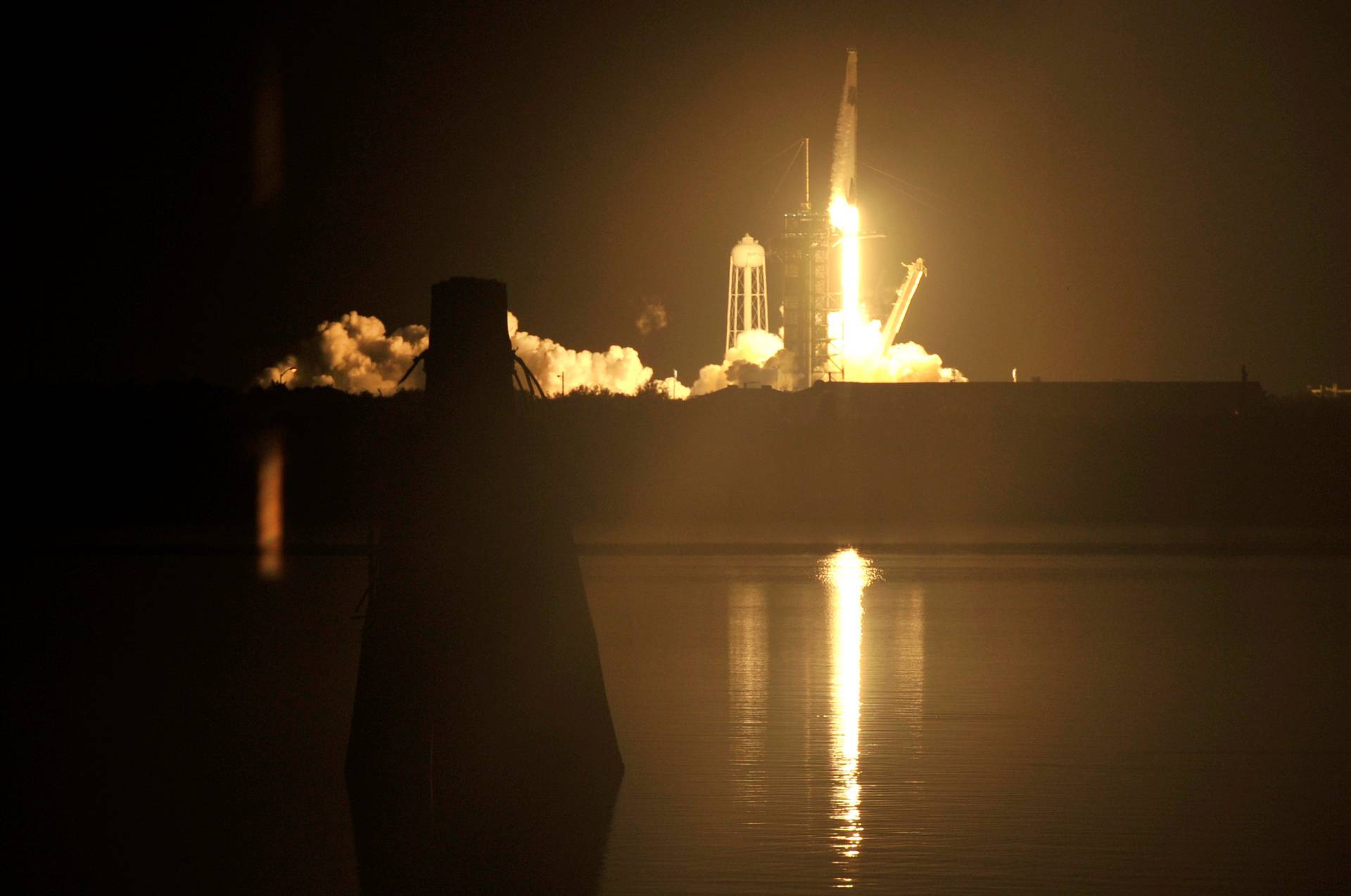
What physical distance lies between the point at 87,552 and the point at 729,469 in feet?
53.1

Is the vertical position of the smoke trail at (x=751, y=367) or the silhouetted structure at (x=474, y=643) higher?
the smoke trail at (x=751, y=367)

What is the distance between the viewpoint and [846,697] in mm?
10516

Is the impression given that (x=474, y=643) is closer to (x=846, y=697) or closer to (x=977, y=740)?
(x=977, y=740)

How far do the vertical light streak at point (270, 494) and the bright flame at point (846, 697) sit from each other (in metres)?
10.6

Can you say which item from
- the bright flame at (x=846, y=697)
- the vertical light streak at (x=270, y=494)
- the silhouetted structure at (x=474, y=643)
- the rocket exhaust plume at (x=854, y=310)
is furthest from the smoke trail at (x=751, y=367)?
the silhouetted structure at (x=474, y=643)

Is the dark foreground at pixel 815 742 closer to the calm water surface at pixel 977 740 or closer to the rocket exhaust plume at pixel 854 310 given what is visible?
the calm water surface at pixel 977 740

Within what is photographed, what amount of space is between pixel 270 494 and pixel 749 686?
25.3 meters

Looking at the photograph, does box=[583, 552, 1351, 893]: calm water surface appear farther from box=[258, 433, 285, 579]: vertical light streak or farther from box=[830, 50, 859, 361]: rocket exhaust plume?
box=[830, 50, 859, 361]: rocket exhaust plume

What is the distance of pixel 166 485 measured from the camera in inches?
1351

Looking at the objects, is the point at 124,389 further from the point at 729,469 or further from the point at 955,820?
the point at 955,820

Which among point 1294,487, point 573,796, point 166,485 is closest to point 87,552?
point 166,485

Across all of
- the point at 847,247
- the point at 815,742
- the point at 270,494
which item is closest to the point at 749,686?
the point at 815,742

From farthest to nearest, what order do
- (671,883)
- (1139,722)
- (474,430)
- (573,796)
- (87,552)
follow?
1. (87,552)
2. (1139,722)
3. (573,796)
4. (474,430)
5. (671,883)

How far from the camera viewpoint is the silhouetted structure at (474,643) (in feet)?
21.9
